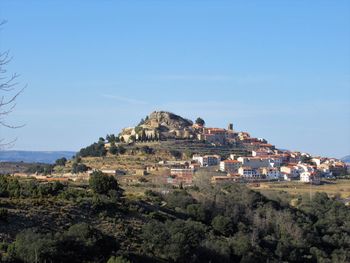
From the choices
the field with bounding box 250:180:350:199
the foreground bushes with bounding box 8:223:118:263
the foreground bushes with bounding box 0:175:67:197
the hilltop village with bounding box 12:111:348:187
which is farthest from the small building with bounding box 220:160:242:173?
the foreground bushes with bounding box 8:223:118:263

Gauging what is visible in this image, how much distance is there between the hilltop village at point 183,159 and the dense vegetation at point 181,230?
65.6ft

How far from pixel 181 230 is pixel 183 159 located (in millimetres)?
62041

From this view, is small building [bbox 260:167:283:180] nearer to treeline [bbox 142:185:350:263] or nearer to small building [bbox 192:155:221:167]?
small building [bbox 192:155:221:167]

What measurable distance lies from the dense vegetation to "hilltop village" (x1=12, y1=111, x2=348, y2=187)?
65.6 ft

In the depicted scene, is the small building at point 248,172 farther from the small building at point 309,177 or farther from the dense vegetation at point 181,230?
the dense vegetation at point 181,230

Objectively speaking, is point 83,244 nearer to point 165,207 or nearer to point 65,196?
point 65,196

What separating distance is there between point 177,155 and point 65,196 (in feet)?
195

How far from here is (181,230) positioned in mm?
27969

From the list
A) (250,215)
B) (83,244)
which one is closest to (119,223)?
(83,244)

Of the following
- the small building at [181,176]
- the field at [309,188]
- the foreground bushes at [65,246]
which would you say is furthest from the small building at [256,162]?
the foreground bushes at [65,246]

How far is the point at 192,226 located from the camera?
2975 cm

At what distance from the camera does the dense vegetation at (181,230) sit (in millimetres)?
23531

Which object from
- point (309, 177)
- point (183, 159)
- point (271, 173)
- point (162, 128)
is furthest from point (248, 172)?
point (162, 128)

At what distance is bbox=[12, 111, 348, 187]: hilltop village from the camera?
240 feet
